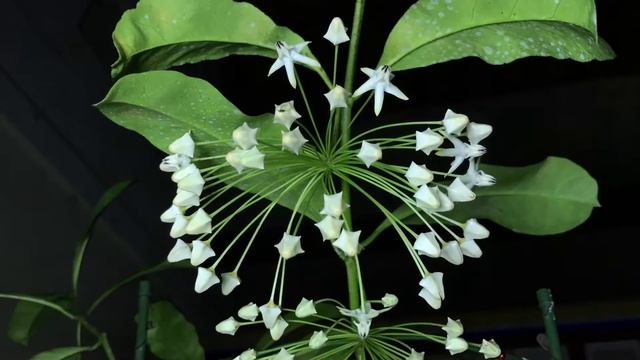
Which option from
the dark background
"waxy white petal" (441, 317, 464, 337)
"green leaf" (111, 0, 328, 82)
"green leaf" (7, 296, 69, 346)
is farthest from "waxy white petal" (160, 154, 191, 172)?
the dark background

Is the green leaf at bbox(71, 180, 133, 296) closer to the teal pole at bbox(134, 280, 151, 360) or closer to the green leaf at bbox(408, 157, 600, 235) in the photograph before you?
the teal pole at bbox(134, 280, 151, 360)

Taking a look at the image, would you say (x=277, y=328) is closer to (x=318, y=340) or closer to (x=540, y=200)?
(x=318, y=340)

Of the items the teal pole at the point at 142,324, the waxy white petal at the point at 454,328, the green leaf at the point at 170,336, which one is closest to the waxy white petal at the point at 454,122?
the waxy white petal at the point at 454,328

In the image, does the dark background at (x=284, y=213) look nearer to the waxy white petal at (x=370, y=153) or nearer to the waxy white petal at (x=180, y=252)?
the waxy white petal at (x=180, y=252)

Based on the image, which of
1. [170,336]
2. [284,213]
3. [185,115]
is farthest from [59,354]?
[284,213]

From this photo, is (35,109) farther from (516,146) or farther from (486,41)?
(516,146)

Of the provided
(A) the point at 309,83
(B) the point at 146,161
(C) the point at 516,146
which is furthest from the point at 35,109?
(C) the point at 516,146
